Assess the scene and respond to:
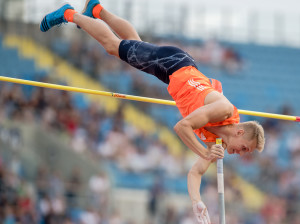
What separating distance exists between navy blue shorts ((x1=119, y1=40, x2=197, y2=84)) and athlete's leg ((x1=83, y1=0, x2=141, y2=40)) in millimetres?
307

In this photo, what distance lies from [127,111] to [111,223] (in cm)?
384

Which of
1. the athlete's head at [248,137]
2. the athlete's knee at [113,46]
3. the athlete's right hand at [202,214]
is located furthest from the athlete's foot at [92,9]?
the athlete's right hand at [202,214]

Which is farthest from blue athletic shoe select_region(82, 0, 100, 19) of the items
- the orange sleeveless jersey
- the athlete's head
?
the athlete's head

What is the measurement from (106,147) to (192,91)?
21.2 feet

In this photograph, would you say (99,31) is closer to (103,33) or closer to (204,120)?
(103,33)

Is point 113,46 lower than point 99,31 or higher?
lower

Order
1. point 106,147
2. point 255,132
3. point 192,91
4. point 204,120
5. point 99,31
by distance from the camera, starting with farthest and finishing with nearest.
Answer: point 106,147 → point 99,31 → point 192,91 → point 255,132 → point 204,120

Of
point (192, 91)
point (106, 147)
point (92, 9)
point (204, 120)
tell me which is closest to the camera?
point (204, 120)

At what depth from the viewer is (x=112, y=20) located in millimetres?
6422

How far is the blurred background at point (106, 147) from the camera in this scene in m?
10.7

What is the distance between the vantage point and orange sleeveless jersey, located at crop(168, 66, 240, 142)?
18.2 ft

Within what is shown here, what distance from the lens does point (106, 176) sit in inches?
448

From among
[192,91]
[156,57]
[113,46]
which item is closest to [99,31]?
[113,46]

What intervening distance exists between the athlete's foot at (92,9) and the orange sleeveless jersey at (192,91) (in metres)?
1.26
